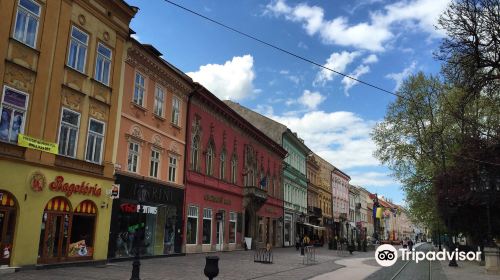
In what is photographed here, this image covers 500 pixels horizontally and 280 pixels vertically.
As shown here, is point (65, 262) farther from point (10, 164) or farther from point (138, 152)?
point (138, 152)

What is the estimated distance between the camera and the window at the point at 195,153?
2912 centimetres

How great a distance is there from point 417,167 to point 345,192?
46297mm

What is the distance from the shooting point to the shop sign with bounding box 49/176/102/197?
17078 millimetres

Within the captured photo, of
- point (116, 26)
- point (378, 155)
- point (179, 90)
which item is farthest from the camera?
point (378, 155)

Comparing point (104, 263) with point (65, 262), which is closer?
point (65, 262)

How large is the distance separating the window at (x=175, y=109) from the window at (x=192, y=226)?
568 centimetres

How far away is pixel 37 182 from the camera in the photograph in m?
16.2

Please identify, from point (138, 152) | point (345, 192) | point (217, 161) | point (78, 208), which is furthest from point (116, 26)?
point (345, 192)

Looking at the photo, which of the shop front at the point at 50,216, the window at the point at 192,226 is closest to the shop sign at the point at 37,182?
the shop front at the point at 50,216

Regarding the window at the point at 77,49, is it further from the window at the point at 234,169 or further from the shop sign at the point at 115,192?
the window at the point at 234,169

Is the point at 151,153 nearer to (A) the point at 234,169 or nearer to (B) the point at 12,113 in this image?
(B) the point at 12,113

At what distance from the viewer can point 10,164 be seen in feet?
49.6

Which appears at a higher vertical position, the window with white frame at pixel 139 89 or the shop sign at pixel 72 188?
the window with white frame at pixel 139 89

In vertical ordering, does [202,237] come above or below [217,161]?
below
